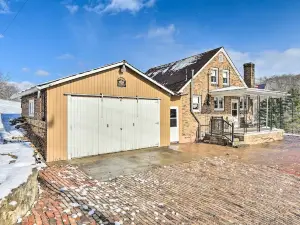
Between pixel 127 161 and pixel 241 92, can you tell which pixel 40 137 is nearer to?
pixel 127 161

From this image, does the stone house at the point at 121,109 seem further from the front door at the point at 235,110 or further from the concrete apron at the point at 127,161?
the front door at the point at 235,110

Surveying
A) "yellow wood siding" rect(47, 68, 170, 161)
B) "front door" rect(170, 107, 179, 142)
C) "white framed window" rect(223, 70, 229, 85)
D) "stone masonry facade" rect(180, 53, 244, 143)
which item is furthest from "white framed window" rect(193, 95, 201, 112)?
"white framed window" rect(223, 70, 229, 85)

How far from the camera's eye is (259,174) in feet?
24.8

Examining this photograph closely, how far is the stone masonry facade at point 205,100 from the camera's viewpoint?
1458 cm

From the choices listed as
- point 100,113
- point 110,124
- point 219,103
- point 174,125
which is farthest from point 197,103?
point 100,113

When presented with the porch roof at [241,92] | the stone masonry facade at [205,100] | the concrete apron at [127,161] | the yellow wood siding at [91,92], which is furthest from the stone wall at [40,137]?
the porch roof at [241,92]

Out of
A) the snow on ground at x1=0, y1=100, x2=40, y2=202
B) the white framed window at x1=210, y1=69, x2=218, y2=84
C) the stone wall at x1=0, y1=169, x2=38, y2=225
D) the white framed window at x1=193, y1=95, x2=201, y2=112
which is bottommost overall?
the stone wall at x1=0, y1=169, x2=38, y2=225

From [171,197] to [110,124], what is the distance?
230 inches

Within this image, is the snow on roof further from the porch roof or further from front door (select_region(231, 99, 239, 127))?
front door (select_region(231, 99, 239, 127))

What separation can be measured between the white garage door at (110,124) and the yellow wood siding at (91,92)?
28 centimetres

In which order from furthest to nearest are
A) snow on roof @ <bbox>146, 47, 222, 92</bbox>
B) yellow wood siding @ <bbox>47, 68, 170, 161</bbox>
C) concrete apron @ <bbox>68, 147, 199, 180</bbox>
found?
1. snow on roof @ <bbox>146, 47, 222, 92</bbox>
2. yellow wood siding @ <bbox>47, 68, 170, 161</bbox>
3. concrete apron @ <bbox>68, 147, 199, 180</bbox>

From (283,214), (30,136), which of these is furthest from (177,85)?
(283,214)

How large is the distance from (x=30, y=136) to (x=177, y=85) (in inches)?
387

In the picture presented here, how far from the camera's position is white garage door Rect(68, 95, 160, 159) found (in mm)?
9445
